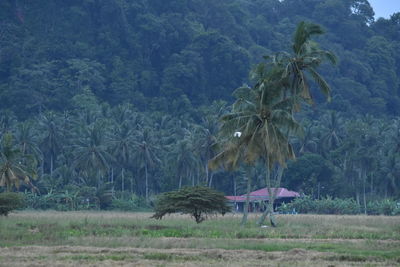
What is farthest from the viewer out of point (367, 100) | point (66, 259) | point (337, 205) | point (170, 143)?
point (367, 100)

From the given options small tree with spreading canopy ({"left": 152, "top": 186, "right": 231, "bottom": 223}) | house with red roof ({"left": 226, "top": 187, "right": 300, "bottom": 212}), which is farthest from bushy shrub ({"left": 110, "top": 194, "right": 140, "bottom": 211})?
small tree with spreading canopy ({"left": 152, "top": 186, "right": 231, "bottom": 223})

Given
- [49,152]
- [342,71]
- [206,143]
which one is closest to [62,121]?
[49,152]

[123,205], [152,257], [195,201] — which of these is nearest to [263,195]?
[123,205]

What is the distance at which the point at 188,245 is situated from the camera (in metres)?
34.3

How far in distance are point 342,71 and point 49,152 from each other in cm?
7333

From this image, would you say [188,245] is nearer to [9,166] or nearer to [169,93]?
[9,166]

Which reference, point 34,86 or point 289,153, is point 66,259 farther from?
point 34,86

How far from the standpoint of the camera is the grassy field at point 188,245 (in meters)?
29.2

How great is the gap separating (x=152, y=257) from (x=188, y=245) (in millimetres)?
4297

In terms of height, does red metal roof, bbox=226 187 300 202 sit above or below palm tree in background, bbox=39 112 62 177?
below

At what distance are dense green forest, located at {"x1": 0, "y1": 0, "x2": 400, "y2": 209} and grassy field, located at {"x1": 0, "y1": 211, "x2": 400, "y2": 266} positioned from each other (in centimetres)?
2555

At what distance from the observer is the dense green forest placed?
9450 centimetres

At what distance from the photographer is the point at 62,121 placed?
10256 cm

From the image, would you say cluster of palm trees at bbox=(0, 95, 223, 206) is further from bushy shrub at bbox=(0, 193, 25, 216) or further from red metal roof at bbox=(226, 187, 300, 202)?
bushy shrub at bbox=(0, 193, 25, 216)
